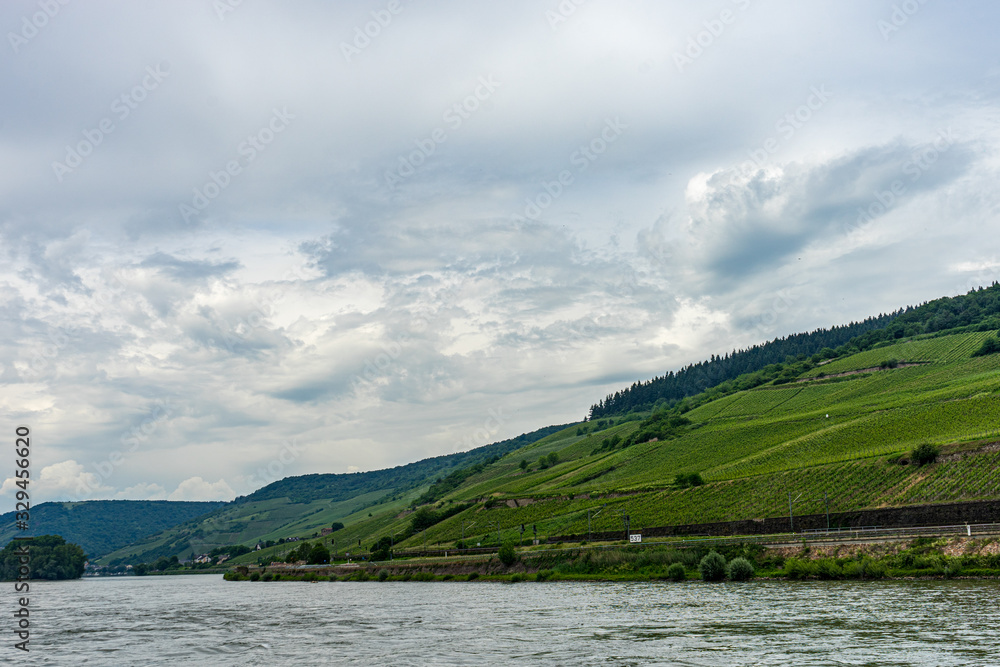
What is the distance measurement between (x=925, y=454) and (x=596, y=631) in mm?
67081

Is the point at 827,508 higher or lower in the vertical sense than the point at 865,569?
higher

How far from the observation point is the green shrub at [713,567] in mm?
69500

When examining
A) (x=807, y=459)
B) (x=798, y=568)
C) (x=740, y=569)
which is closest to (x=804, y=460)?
(x=807, y=459)

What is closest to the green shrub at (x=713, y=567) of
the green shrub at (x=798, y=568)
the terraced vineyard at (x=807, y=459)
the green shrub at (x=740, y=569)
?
the green shrub at (x=740, y=569)

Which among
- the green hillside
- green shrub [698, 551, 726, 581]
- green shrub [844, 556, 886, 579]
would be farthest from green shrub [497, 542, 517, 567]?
green shrub [844, 556, 886, 579]

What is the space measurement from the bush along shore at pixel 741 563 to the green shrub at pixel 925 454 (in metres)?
31.2

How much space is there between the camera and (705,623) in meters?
41.9

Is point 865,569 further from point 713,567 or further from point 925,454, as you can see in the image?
point 925,454

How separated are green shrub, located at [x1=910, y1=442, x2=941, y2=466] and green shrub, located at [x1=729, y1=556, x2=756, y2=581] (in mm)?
36607

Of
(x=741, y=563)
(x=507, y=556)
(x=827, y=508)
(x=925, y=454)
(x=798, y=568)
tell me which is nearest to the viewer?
(x=798, y=568)

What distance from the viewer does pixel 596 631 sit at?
42000mm

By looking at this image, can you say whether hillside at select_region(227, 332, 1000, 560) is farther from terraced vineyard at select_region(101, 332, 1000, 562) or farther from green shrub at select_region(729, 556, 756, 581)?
green shrub at select_region(729, 556, 756, 581)

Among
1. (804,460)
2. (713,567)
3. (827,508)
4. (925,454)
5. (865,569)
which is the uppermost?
(804,460)

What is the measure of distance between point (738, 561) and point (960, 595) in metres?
24.4
